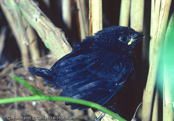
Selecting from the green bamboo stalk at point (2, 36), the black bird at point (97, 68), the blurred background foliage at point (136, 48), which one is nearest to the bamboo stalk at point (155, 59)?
the blurred background foliage at point (136, 48)

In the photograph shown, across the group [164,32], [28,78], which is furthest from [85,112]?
[164,32]

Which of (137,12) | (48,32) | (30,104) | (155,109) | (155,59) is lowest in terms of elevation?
(30,104)

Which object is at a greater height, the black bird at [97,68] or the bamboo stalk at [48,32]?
the bamboo stalk at [48,32]

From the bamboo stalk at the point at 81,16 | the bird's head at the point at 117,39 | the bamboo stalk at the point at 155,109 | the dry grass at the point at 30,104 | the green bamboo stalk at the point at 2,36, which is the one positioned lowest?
the dry grass at the point at 30,104

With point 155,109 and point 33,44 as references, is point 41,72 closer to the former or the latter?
point 155,109

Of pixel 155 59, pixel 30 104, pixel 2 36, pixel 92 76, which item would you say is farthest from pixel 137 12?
pixel 2 36

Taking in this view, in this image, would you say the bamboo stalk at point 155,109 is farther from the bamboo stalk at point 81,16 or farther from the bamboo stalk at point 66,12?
the bamboo stalk at point 66,12
